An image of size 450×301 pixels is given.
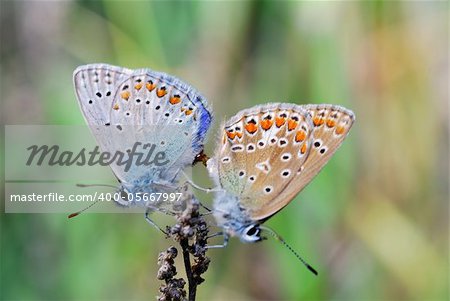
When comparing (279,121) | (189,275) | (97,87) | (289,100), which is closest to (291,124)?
(279,121)

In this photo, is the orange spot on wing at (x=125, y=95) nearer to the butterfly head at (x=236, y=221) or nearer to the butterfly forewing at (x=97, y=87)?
the butterfly forewing at (x=97, y=87)

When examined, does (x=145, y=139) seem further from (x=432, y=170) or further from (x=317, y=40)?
(x=432, y=170)

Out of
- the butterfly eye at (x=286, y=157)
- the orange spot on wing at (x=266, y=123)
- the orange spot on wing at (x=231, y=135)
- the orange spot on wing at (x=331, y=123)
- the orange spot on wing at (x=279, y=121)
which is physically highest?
the orange spot on wing at (x=331, y=123)

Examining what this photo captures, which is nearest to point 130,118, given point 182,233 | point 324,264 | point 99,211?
point 182,233

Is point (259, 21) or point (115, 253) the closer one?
point (115, 253)

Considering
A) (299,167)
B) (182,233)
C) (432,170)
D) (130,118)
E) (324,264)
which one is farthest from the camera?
(432,170)

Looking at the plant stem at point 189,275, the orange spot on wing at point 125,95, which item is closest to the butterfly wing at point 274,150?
the orange spot on wing at point 125,95
